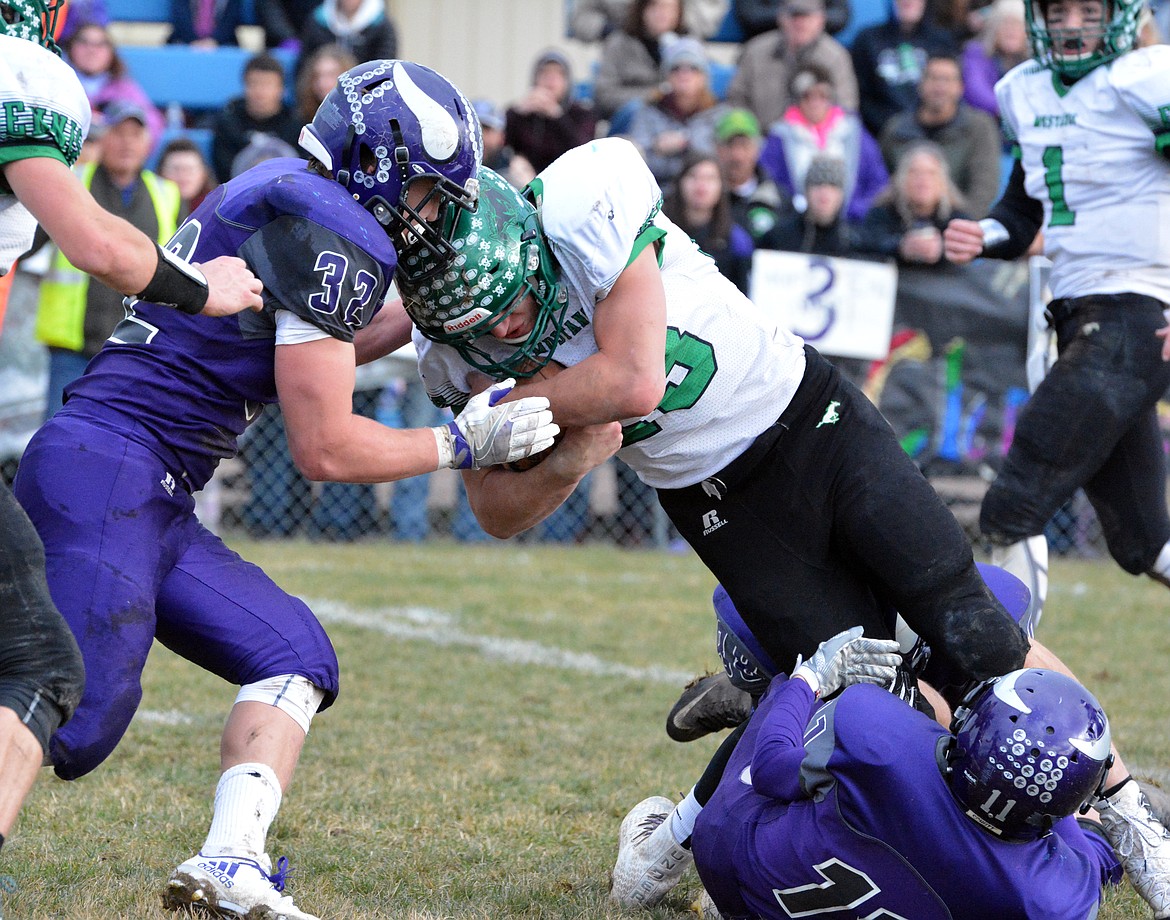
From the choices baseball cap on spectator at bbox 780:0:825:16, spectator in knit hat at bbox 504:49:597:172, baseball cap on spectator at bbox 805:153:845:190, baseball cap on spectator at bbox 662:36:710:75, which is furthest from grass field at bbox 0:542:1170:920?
baseball cap on spectator at bbox 780:0:825:16

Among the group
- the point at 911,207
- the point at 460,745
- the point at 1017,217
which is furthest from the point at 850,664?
the point at 911,207

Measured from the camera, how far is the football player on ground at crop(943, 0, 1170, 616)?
441cm

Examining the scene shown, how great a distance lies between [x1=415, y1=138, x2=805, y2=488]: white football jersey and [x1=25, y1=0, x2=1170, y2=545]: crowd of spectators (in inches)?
161

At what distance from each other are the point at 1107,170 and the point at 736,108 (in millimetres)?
5239

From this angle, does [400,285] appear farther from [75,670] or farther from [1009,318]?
[1009,318]

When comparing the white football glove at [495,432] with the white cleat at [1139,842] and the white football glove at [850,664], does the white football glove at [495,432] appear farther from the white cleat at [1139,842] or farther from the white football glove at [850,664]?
the white cleat at [1139,842]

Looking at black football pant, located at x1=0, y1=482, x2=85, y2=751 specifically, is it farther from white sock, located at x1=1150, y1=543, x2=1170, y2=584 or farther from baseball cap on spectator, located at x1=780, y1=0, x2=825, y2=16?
baseball cap on spectator, located at x1=780, y1=0, x2=825, y2=16

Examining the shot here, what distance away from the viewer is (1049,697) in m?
2.62

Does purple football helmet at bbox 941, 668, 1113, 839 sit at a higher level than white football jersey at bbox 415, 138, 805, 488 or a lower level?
lower

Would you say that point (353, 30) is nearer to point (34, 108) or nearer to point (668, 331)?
point (668, 331)

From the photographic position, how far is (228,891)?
2781mm

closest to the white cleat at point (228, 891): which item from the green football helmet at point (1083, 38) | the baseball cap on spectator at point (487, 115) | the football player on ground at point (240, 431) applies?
the football player on ground at point (240, 431)

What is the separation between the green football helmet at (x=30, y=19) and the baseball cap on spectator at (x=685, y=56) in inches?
270

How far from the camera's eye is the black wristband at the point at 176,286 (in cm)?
259
